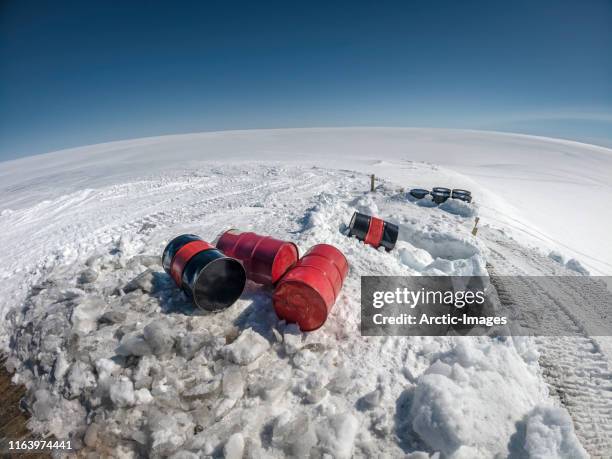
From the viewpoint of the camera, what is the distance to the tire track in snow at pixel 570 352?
11.4 ft

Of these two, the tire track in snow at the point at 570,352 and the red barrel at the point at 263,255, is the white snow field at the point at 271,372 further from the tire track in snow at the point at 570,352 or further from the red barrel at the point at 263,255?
the red barrel at the point at 263,255

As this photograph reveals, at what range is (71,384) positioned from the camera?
3434 millimetres

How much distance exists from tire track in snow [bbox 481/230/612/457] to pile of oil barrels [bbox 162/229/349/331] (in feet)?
10.7

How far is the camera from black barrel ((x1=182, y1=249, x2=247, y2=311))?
13.7 feet

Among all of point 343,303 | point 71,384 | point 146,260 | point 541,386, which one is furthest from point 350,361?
point 146,260

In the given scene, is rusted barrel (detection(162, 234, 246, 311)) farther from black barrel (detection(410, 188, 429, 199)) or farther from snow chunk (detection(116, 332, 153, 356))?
black barrel (detection(410, 188, 429, 199))

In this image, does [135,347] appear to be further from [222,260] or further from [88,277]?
[88,277]

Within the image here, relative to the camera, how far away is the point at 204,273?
4.45 m

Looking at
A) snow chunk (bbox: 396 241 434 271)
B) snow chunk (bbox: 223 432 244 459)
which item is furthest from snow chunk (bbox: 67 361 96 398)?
snow chunk (bbox: 396 241 434 271)

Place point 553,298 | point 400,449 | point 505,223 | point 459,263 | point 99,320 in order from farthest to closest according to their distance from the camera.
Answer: point 505,223, point 459,263, point 553,298, point 99,320, point 400,449

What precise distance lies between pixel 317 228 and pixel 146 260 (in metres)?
3.73

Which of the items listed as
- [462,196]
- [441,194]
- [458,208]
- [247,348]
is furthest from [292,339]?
[462,196]

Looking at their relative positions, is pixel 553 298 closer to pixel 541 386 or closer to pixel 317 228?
pixel 541 386

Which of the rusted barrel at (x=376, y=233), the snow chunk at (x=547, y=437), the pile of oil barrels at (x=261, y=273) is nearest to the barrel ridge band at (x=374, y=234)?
the rusted barrel at (x=376, y=233)
